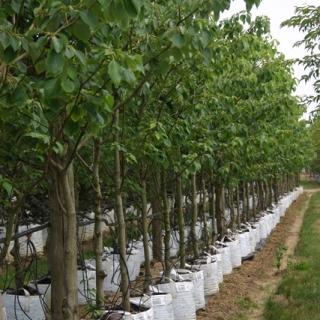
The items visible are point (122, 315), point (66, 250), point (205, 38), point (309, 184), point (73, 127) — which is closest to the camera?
point (73, 127)

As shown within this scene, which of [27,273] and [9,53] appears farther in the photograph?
[27,273]

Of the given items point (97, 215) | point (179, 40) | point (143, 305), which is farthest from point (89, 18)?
point (143, 305)

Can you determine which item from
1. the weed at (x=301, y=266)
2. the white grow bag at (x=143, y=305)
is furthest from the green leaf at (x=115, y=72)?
the weed at (x=301, y=266)

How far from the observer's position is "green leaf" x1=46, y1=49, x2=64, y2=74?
6.48 ft

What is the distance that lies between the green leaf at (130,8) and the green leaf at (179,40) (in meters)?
0.76

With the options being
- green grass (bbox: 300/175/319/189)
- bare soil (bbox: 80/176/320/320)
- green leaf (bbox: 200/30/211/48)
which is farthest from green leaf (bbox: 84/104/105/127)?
green grass (bbox: 300/175/319/189)

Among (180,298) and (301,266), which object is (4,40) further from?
(301,266)

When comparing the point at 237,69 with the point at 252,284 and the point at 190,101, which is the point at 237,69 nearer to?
the point at 190,101

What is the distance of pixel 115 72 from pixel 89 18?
23cm

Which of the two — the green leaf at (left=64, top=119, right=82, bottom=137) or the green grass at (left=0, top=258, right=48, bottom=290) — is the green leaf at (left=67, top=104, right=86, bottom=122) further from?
the green grass at (left=0, top=258, right=48, bottom=290)

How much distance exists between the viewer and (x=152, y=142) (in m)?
4.82

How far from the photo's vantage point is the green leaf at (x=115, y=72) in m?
2.07

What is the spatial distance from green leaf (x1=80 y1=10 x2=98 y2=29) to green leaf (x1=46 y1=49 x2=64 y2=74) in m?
0.17

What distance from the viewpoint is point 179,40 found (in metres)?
2.76
